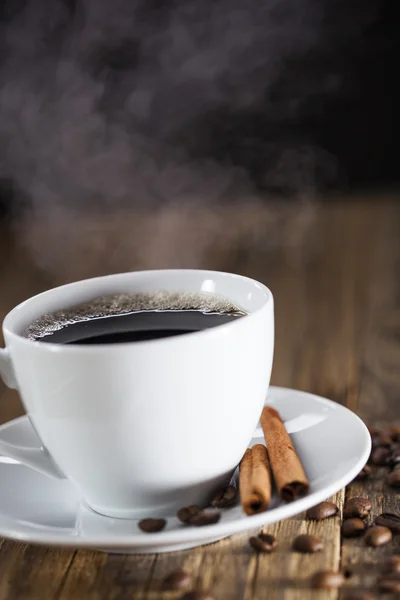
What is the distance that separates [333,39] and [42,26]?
166 centimetres

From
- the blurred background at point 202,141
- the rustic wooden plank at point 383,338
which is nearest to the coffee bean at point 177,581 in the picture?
the rustic wooden plank at point 383,338

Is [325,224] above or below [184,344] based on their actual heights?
below

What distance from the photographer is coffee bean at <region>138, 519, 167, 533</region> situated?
1.05 metres

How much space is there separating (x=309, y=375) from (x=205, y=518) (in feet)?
2.96

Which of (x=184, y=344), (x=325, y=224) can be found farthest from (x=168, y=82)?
(x=184, y=344)

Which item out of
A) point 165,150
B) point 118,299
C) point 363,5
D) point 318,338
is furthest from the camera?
point 165,150

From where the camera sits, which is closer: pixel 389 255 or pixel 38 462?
pixel 38 462

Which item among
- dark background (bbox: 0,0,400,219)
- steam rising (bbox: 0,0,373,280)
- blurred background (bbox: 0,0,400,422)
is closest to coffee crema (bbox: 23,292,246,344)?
blurred background (bbox: 0,0,400,422)

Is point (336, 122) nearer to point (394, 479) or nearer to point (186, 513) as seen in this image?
point (394, 479)

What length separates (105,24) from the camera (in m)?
3.78

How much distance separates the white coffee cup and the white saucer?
0.12 feet

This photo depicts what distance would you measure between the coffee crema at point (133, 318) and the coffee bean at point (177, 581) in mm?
314

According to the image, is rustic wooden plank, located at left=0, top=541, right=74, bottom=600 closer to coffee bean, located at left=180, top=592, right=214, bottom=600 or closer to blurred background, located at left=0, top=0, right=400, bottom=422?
coffee bean, located at left=180, top=592, right=214, bottom=600

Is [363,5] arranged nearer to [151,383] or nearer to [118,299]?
[118,299]
